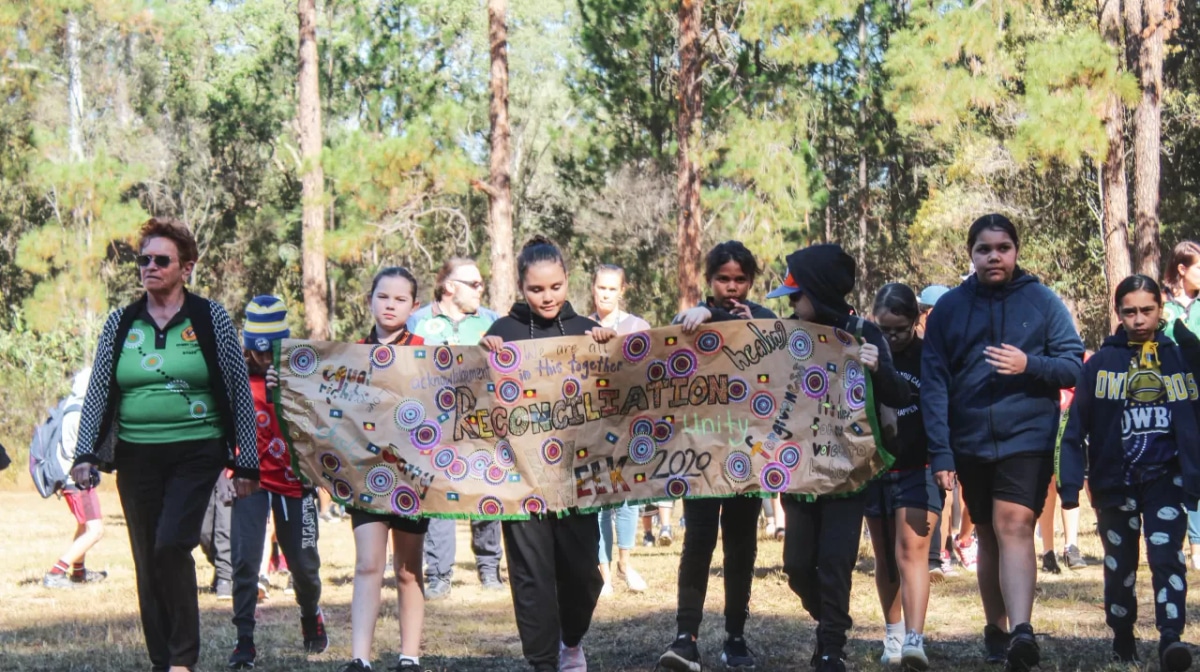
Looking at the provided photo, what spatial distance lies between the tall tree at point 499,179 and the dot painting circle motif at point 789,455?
1425 cm

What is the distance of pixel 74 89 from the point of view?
130 ft

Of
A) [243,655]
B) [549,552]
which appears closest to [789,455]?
[549,552]

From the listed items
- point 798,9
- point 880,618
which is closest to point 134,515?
point 880,618

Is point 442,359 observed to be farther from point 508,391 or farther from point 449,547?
point 449,547

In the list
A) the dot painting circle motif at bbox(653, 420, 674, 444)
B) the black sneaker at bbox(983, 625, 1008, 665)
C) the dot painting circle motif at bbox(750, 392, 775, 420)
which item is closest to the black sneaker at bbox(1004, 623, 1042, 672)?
the black sneaker at bbox(983, 625, 1008, 665)

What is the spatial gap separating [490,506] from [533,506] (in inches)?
7.7

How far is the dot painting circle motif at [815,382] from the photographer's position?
628 cm

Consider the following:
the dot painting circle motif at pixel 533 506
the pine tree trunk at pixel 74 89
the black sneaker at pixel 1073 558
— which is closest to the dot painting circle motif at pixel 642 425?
the dot painting circle motif at pixel 533 506

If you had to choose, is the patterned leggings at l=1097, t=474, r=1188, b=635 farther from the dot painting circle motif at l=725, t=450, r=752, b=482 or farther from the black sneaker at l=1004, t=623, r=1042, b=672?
the dot painting circle motif at l=725, t=450, r=752, b=482

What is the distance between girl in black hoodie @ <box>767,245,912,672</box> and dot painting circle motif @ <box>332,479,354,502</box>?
1.99 m

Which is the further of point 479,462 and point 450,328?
point 450,328

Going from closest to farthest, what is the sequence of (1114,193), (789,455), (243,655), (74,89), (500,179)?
(789,455) → (243,655) → (1114,193) → (500,179) → (74,89)

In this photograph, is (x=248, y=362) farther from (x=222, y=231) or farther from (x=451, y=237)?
(x=222, y=231)

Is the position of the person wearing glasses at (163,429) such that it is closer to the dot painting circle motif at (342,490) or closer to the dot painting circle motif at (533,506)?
the dot painting circle motif at (342,490)
